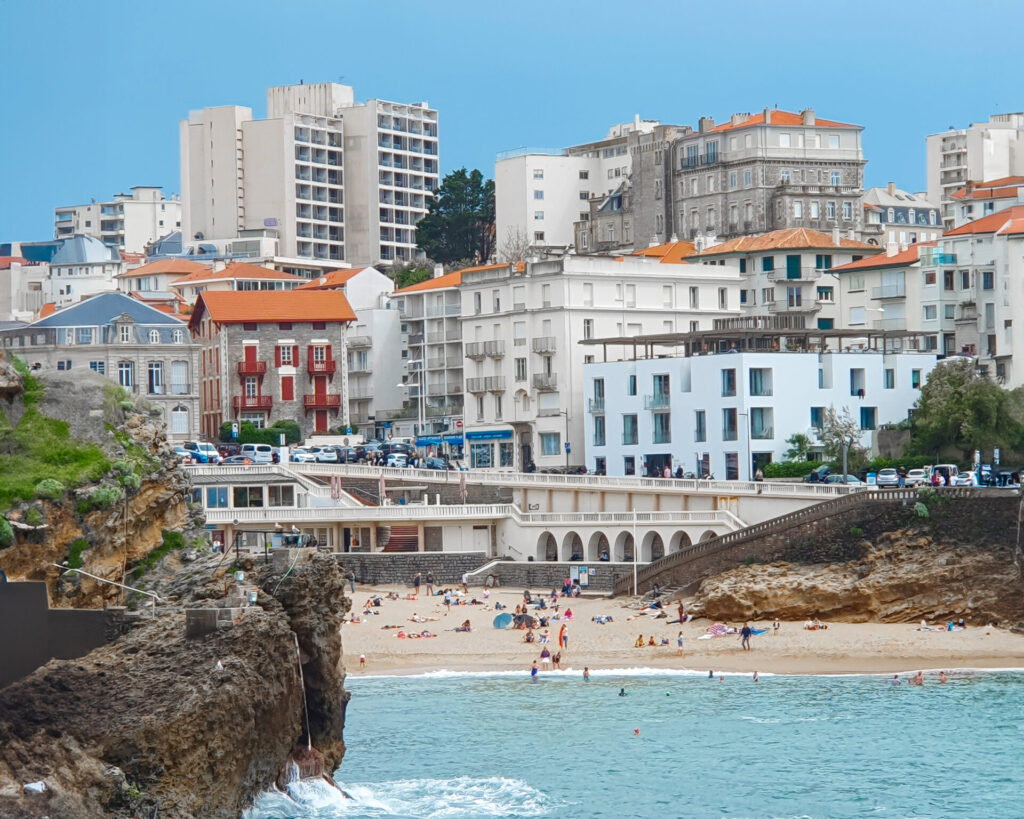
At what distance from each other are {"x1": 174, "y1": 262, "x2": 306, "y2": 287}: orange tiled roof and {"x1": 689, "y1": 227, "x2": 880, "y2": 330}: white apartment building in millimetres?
32193

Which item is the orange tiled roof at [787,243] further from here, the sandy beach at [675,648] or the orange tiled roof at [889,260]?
the sandy beach at [675,648]

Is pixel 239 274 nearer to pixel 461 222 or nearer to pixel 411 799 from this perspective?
pixel 461 222

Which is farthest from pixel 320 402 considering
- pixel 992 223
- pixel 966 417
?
pixel 966 417

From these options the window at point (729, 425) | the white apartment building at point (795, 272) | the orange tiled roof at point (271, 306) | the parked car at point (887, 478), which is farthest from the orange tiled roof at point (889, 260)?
the orange tiled roof at point (271, 306)

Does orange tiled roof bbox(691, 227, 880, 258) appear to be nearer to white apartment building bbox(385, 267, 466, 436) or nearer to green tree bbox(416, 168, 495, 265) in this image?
white apartment building bbox(385, 267, 466, 436)

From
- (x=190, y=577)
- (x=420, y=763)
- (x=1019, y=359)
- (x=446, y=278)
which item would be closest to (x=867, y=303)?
(x=1019, y=359)

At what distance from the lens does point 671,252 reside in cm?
11456

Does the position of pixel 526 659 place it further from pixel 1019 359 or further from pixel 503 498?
pixel 1019 359

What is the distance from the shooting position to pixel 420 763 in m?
46.6

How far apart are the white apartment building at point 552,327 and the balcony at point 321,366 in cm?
934

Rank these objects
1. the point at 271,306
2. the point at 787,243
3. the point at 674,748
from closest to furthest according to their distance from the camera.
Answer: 1. the point at 674,748
2. the point at 271,306
3. the point at 787,243

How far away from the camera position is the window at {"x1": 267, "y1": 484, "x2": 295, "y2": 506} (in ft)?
285

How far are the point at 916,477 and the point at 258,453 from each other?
30108 mm

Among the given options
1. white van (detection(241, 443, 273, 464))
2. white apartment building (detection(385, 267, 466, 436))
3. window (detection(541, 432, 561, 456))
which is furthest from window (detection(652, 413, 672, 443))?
white apartment building (detection(385, 267, 466, 436))
